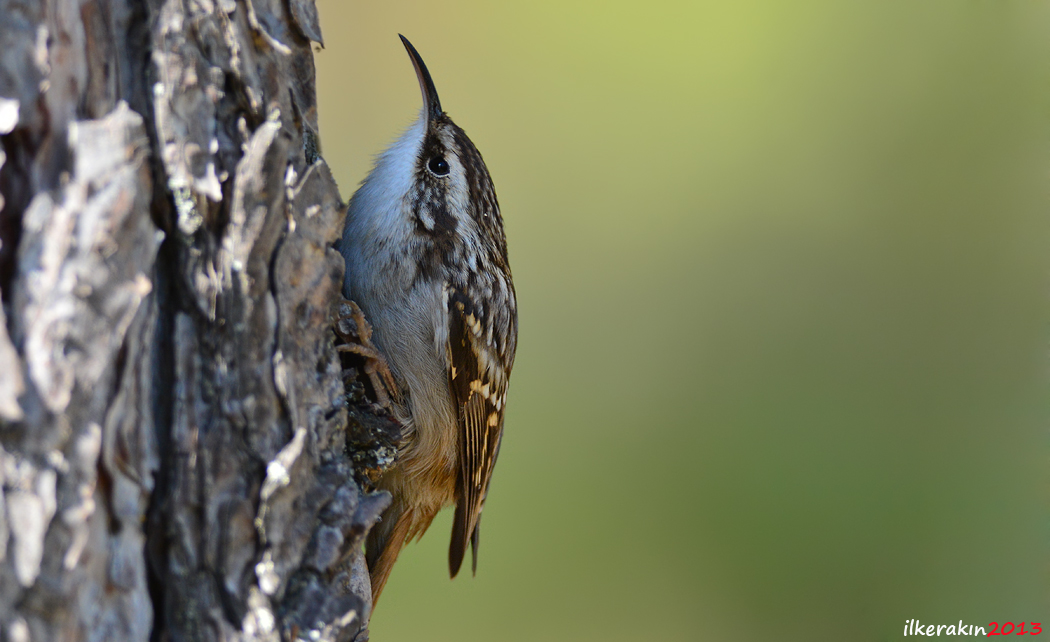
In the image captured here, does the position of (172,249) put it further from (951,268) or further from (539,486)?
(951,268)

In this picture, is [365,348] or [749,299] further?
[749,299]

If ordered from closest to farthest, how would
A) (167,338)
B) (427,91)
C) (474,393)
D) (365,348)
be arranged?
(167,338) → (365,348) → (474,393) → (427,91)

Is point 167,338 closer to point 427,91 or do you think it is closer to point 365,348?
point 365,348

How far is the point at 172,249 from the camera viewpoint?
1.22 meters

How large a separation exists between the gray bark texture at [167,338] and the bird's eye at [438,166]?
2.57 ft

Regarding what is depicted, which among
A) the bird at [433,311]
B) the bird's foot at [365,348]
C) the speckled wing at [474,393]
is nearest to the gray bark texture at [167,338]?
the bird's foot at [365,348]

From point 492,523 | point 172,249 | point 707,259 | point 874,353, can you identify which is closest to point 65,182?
point 172,249

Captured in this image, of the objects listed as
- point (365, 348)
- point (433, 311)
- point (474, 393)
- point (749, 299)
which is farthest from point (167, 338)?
point (749, 299)

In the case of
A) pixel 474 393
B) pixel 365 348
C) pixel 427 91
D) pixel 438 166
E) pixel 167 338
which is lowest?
pixel 474 393

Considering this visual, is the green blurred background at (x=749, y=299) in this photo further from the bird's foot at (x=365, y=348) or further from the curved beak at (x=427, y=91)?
the bird's foot at (x=365, y=348)

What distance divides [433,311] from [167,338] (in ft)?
2.97

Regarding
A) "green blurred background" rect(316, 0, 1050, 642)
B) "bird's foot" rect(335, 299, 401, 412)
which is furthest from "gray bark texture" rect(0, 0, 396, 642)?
"green blurred background" rect(316, 0, 1050, 642)

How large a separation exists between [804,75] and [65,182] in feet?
13.8

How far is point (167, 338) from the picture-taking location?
3.99ft
